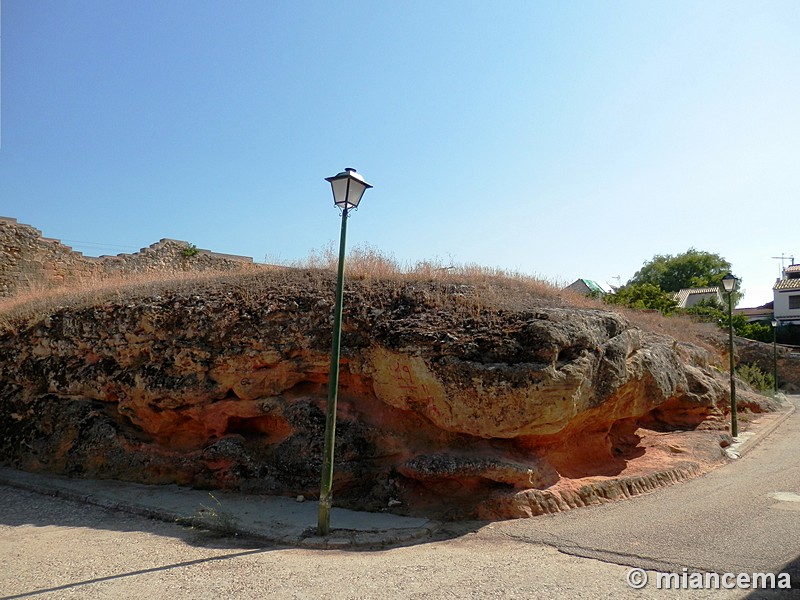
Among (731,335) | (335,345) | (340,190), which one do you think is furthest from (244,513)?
(731,335)

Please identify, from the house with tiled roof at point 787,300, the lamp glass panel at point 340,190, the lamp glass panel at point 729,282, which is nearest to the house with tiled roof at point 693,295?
the house with tiled roof at point 787,300

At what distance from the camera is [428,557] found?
579 centimetres

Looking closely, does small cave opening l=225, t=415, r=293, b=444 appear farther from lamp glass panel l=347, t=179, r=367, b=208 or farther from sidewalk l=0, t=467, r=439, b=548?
lamp glass panel l=347, t=179, r=367, b=208

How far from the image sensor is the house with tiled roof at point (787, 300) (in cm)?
4388

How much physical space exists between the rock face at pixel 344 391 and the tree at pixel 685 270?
49057 millimetres

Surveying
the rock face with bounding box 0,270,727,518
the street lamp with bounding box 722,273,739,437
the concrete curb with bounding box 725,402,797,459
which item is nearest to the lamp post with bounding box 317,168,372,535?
the rock face with bounding box 0,270,727,518

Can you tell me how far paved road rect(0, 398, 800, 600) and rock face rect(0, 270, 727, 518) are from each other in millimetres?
1086

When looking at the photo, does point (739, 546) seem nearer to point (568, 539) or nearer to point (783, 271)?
point (568, 539)

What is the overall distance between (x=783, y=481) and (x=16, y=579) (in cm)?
1056

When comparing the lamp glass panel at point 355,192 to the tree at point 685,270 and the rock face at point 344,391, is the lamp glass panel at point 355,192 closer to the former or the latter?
the rock face at point 344,391

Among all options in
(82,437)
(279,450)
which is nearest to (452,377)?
(279,450)

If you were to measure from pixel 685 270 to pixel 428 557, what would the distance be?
5697 centimetres

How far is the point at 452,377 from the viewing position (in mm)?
7328

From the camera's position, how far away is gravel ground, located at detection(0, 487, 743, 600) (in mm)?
4848
